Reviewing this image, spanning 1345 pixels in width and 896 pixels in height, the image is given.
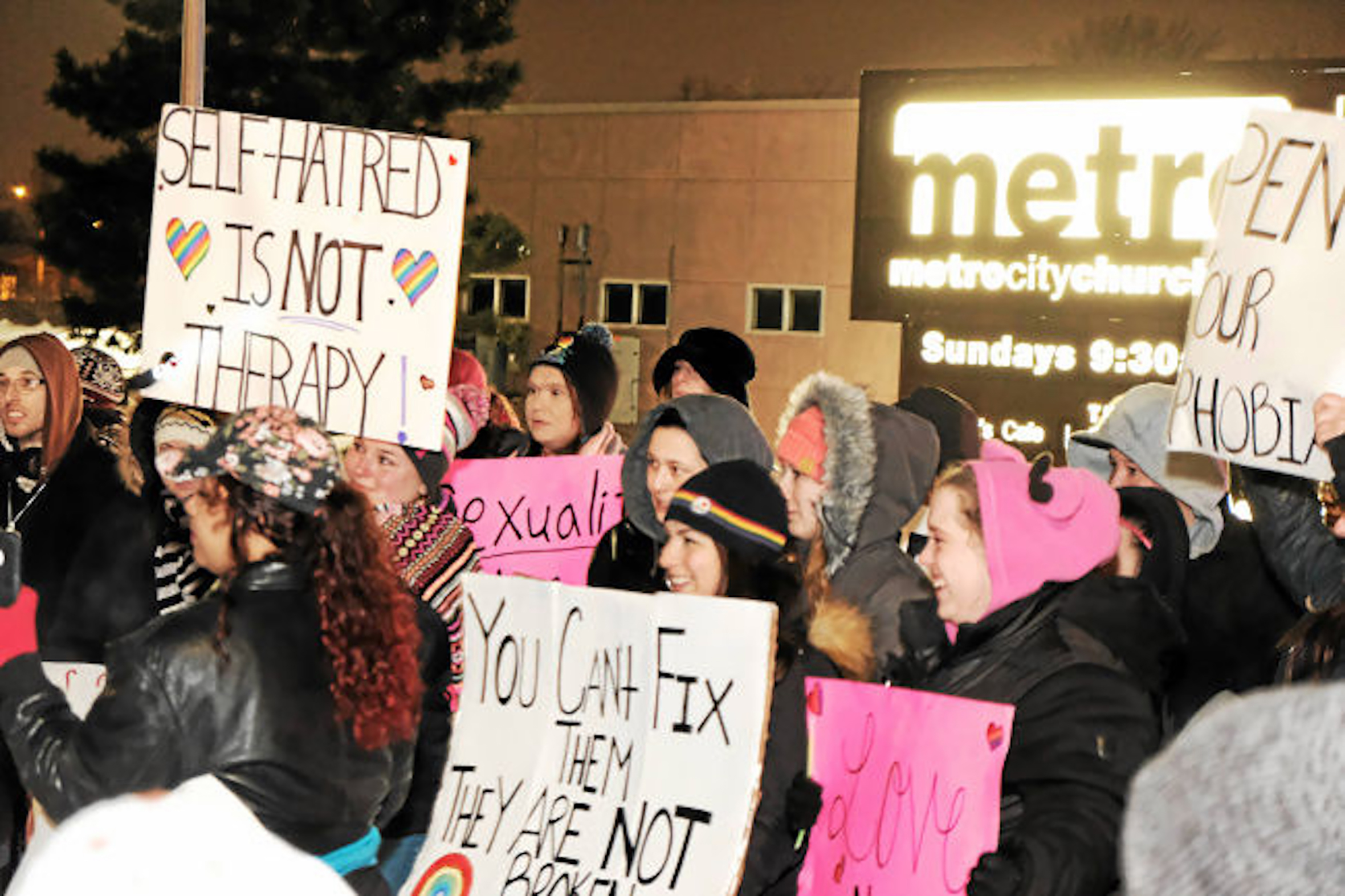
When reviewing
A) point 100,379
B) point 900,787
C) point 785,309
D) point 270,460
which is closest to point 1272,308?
point 900,787

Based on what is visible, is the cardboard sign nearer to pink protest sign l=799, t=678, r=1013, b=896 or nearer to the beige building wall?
pink protest sign l=799, t=678, r=1013, b=896

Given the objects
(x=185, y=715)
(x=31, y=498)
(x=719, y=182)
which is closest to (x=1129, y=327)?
(x=31, y=498)

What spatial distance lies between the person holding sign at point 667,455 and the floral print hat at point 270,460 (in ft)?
5.75

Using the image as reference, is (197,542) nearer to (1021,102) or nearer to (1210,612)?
(1210,612)

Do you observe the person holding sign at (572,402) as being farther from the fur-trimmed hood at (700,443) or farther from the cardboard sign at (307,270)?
the cardboard sign at (307,270)

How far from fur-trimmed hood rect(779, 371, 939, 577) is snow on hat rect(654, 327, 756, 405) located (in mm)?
2427

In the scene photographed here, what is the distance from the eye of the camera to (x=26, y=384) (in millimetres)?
6754

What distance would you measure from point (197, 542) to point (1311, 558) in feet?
9.90

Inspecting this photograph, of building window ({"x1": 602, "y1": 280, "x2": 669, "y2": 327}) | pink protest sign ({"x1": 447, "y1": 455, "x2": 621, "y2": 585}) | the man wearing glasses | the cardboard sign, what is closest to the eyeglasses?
the man wearing glasses

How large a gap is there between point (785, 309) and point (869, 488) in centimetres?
3167

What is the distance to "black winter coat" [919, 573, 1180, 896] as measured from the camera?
3.55 meters

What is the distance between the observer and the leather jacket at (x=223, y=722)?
3537mm

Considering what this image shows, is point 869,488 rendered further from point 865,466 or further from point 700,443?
point 700,443

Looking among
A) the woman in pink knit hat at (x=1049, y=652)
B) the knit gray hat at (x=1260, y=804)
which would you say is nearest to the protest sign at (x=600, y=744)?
the woman in pink knit hat at (x=1049, y=652)
